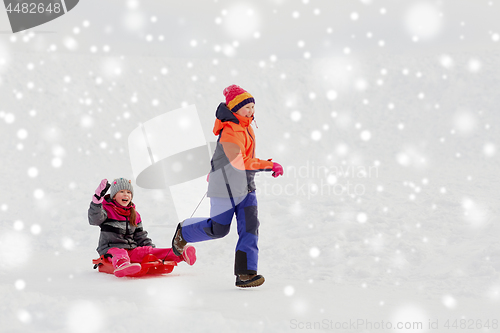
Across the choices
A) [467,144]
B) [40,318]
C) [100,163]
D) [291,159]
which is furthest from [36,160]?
[467,144]

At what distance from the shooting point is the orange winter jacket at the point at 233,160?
12.6ft

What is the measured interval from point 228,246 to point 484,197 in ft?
16.3

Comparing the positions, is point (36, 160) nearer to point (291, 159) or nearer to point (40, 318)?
point (291, 159)

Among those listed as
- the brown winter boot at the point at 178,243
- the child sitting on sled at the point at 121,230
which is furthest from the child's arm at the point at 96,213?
the brown winter boot at the point at 178,243

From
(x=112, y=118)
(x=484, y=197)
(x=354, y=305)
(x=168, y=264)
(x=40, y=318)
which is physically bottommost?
(x=40, y=318)

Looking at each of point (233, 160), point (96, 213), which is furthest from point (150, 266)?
point (233, 160)

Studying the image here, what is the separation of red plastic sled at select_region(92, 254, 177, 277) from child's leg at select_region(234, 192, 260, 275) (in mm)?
974

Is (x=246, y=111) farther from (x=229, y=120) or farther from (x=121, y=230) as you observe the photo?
(x=121, y=230)

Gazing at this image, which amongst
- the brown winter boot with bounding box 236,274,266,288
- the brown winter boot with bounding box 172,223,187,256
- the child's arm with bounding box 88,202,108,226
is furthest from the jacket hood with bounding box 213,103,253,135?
the child's arm with bounding box 88,202,108,226

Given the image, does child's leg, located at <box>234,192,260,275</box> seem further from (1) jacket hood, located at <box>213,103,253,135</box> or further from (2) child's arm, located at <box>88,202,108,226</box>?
(2) child's arm, located at <box>88,202,108,226</box>

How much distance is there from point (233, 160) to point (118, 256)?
1656 millimetres

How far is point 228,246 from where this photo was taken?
5.68 m

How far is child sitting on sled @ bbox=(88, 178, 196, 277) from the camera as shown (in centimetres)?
443

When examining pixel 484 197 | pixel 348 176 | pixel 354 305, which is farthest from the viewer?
pixel 348 176
